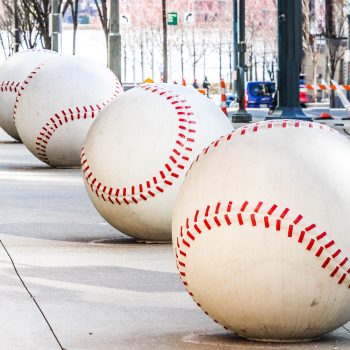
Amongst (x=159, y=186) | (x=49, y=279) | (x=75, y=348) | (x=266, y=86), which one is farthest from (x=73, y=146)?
(x=266, y=86)

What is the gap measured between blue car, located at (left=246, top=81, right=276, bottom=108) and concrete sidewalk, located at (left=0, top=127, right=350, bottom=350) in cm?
4855

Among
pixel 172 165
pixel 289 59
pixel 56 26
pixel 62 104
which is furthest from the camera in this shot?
pixel 56 26

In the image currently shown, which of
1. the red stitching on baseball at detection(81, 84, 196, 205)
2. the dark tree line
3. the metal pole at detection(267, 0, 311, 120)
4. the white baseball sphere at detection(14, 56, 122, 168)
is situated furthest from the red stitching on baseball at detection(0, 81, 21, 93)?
the dark tree line

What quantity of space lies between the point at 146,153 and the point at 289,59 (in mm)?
17642

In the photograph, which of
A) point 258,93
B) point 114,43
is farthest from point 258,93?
point 114,43

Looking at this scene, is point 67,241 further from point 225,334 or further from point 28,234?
point 225,334

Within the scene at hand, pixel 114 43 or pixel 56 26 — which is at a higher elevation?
pixel 114 43

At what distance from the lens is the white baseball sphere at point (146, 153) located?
11.5m

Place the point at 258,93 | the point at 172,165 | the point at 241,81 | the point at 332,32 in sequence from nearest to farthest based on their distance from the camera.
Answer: the point at 172,165 → the point at 241,81 → the point at 332,32 → the point at 258,93

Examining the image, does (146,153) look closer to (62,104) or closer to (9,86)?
(62,104)

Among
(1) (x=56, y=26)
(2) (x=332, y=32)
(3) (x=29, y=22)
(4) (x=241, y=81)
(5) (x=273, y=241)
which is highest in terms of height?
(5) (x=273, y=241)

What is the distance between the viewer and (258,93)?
63.2 metres

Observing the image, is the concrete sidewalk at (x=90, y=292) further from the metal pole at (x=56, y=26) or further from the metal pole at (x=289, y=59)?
the metal pole at (x=56, y=26)

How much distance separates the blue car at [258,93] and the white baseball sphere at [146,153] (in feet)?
167
